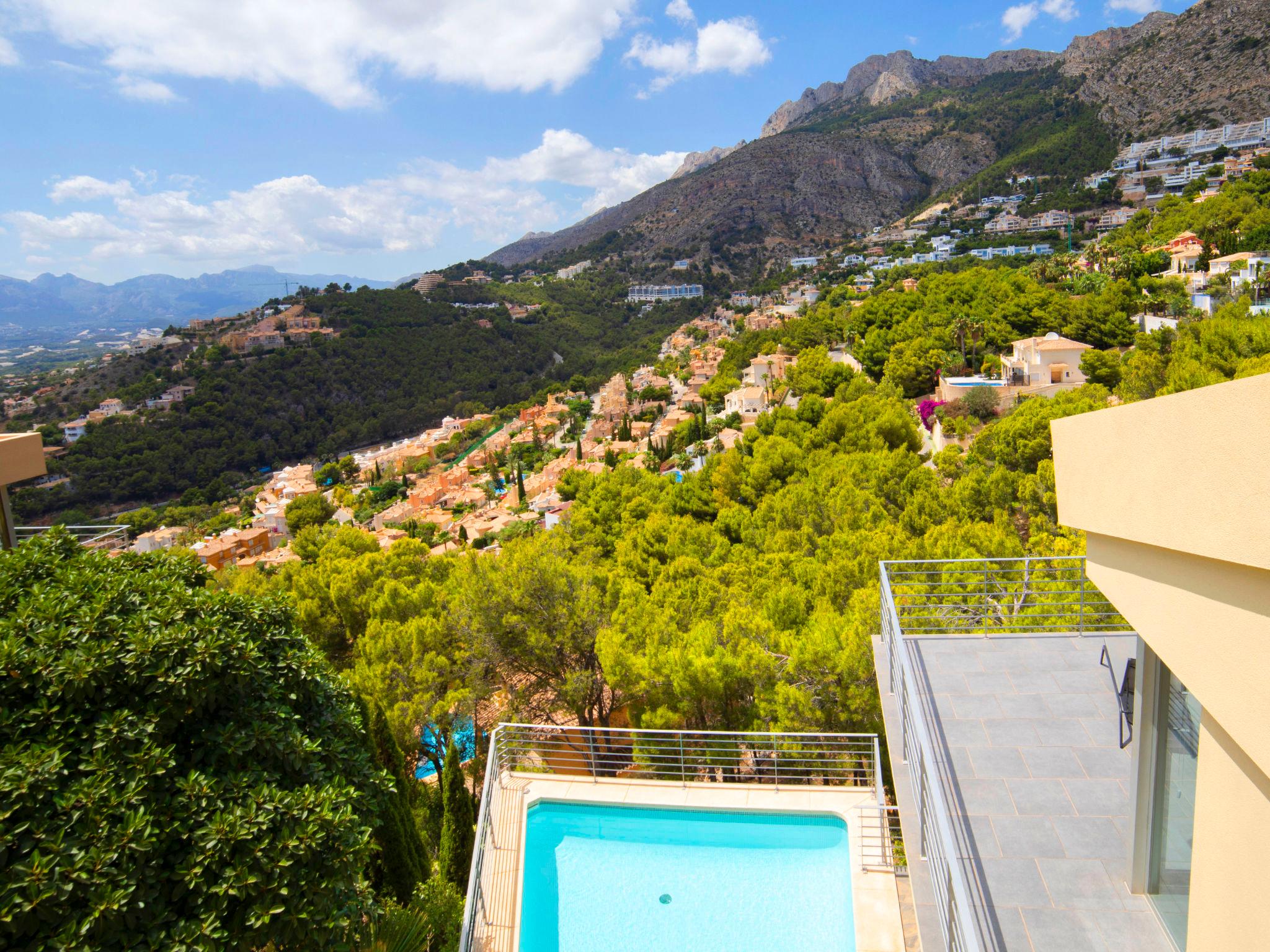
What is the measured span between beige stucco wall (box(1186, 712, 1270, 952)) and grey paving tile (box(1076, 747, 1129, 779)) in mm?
Answer: 1477

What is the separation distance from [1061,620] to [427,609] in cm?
A: 920

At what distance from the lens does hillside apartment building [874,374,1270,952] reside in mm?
1729

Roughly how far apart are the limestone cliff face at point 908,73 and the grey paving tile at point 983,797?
521 ft

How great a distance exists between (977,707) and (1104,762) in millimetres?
694

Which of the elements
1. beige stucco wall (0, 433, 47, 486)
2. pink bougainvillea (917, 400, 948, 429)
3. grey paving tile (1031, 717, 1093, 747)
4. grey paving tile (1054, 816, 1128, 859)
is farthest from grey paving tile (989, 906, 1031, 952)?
pink bougainvillea (917, 400, 948, 429)

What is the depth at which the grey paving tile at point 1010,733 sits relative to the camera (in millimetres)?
3855

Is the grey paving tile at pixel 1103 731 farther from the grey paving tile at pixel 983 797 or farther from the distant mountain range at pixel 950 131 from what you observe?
the distant mountain range at pixel 950 131

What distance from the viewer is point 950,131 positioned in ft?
358

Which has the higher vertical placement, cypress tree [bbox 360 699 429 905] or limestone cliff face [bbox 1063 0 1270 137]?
limestone cliff face [bbox 1063 0 1270 137]

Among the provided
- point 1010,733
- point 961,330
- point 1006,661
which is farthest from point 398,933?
point 961,330

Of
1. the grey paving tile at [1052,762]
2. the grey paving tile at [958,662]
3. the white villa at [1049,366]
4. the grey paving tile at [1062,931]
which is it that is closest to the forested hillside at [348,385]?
the white villa at [1049,366]

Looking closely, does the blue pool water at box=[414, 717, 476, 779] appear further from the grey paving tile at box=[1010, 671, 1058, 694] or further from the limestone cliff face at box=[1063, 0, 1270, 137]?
the limestone cliff face at box=[1063, 0, 1270, 137]

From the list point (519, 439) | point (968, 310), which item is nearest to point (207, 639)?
point (968, 310)

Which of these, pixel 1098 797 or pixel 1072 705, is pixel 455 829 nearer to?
pixel 1072 705
